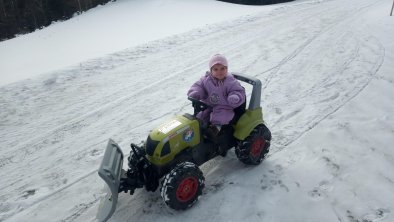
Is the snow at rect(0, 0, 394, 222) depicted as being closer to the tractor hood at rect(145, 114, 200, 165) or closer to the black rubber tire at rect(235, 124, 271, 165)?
the black rubber tire at rect(235, 124, 271, 165)

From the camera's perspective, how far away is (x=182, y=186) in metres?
3.86

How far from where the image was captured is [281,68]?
8.29m

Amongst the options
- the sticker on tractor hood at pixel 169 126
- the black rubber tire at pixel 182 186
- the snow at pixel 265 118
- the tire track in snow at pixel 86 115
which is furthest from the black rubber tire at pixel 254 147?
the tire track in snow at pixel 86 115

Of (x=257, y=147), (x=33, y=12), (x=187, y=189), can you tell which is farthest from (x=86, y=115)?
(x=33, y=12)

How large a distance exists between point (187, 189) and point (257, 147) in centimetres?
126

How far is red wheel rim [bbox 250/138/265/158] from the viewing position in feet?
15.1

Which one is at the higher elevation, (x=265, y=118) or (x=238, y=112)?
(x=238, y=112)

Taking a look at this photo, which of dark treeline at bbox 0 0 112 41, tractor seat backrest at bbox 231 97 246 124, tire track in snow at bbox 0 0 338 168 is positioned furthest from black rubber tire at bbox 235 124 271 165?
dark treeline at bbox 0 0 112 41

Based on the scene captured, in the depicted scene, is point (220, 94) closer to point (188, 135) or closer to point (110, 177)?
point (188, 135)

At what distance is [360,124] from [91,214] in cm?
436

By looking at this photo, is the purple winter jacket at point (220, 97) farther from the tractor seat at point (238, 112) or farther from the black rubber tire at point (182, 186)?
the black rubber tire at point (182, 186)

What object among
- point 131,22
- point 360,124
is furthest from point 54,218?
point 131,22

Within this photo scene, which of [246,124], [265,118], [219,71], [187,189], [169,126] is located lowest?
[265,118]

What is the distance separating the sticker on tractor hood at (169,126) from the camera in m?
4.05
